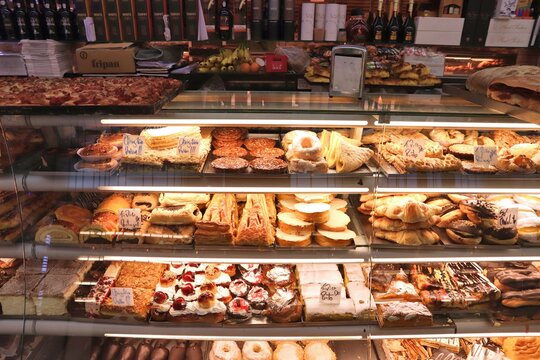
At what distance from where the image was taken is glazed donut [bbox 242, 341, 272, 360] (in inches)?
122

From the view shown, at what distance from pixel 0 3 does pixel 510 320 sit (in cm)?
713

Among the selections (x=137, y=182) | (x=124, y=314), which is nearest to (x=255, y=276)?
(x=124, y=314)

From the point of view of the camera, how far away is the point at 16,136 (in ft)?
9.36

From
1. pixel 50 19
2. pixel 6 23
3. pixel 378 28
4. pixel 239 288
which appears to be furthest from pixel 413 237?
pixel 6 23

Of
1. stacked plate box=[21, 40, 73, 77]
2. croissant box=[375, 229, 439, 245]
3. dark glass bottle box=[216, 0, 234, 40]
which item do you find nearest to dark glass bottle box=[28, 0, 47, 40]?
stacked plate box=[21, 40, 73, 77]

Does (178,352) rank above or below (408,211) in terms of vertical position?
below

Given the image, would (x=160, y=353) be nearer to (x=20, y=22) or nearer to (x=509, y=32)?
(x=20, y=22)

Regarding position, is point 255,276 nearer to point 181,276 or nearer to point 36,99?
point 181,276

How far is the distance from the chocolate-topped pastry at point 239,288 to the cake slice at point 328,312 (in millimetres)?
515

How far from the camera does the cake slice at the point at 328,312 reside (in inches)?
118

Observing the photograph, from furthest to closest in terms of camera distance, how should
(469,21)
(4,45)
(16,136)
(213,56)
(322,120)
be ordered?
(213,56), (4,45), (469,21), (16,136), (322,120)

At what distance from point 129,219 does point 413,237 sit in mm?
2107

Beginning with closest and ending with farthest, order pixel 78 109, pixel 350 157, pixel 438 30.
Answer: pixel 78 109 < pixel 350 157 < pixel 438 30

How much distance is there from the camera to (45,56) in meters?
5.77
